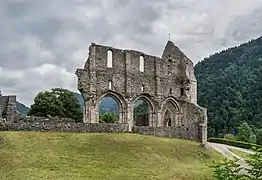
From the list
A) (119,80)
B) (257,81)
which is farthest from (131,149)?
(257,81)

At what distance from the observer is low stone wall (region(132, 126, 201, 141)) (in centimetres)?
3706

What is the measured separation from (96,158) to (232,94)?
64.3m

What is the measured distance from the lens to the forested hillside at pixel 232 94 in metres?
82.9

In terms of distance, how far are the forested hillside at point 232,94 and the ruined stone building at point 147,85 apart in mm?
34205

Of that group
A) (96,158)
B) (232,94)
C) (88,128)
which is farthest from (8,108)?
(232,94)

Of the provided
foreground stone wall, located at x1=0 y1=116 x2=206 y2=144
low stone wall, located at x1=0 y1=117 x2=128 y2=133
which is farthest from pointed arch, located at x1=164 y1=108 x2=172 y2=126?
low stone wall, located at x1=0 y1=117 x2=128 y2=133

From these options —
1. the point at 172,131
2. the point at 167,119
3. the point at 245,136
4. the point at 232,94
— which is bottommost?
the point at 245,136

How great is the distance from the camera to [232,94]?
8606cm

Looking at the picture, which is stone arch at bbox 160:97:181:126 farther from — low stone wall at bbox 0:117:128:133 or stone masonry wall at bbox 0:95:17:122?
stone masonry wall at bbox 0:95:17:122

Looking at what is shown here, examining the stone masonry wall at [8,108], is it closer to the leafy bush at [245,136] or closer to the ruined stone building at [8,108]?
the ruined stone building at [8,108]

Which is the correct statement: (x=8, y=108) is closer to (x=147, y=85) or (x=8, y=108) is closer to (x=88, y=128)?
(x=88, y=128)

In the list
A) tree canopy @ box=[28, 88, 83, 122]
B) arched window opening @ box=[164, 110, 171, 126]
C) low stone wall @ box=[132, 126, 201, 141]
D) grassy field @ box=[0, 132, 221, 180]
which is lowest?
grassy field @ box=[0, 132, 221, 180]

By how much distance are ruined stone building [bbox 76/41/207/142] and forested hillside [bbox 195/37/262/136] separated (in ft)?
112

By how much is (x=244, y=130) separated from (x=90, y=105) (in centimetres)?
3066
